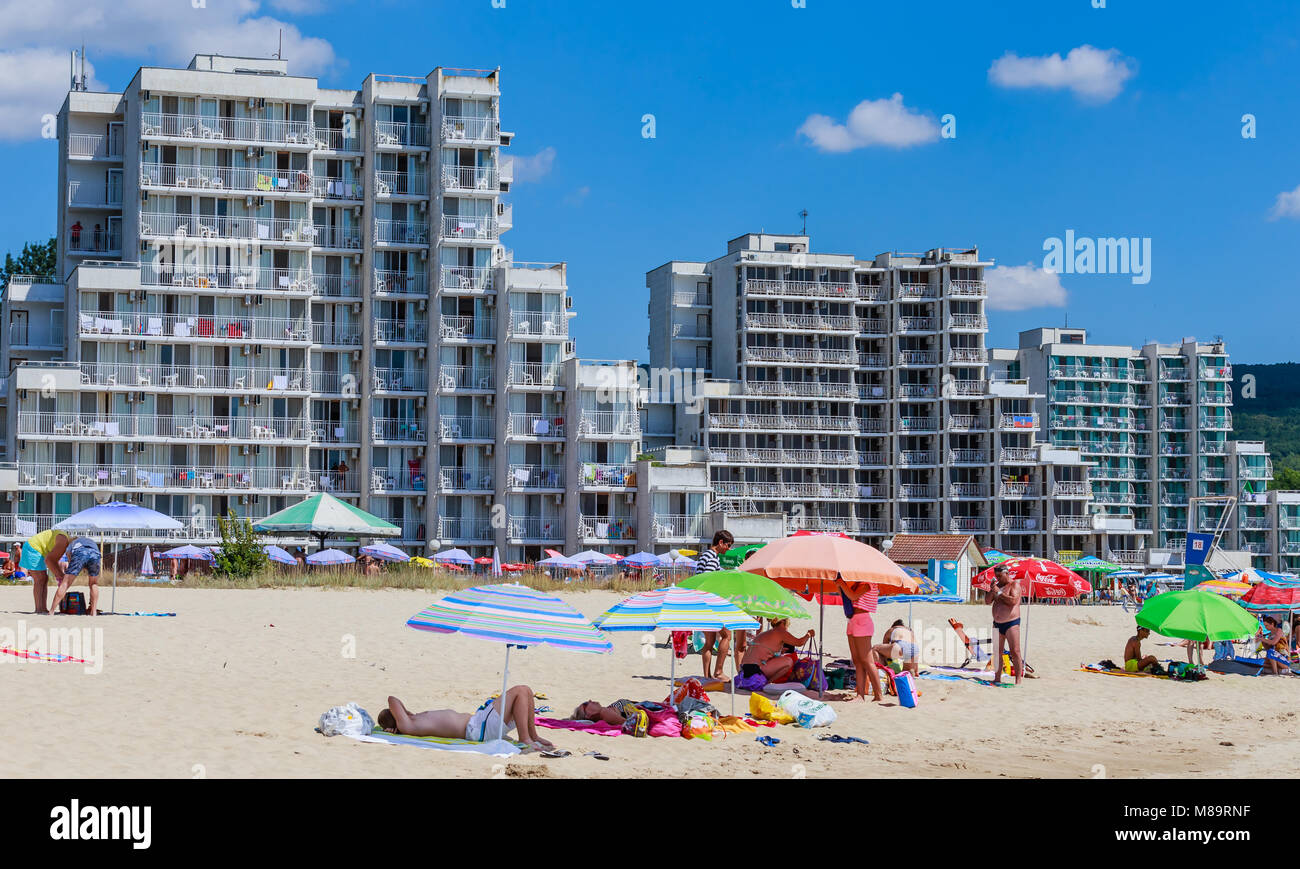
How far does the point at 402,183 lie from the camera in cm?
6531

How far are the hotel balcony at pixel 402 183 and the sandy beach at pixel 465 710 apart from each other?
3764cm

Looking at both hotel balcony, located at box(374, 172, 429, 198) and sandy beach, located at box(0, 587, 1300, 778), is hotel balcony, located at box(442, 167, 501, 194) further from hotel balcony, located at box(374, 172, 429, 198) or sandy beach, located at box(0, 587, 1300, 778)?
sandy beach, located at box(0, 587, 1300, 778)

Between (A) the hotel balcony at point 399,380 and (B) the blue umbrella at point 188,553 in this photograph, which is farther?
(A) the hotel balcony at point 399,380

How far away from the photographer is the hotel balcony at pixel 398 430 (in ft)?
211

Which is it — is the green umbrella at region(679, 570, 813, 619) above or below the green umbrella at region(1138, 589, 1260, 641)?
above

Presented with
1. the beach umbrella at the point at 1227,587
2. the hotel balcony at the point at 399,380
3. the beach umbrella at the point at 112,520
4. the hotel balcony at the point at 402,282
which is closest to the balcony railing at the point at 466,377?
the hotel balcony at the point at 399,380

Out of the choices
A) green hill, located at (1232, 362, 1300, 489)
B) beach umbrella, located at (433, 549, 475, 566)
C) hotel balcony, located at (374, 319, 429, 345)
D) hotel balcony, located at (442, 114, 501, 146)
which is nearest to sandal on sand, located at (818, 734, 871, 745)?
beach umbrella, located at (433, 549, 475, 566)

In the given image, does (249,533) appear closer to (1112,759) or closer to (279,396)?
(279,396)

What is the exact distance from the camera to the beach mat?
1439 centimetres

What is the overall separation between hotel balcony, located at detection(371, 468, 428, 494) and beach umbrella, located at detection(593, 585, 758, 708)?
1892 inches

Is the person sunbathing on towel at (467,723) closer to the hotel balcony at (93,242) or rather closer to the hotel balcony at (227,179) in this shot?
the hotel balcony at (227,179)

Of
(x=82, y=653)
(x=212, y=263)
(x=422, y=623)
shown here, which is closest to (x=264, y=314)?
(x=212, y=263)

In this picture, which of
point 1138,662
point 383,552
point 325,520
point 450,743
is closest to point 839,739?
point 450,743
